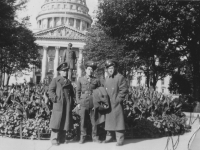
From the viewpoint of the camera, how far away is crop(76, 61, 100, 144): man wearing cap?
20.7 ft

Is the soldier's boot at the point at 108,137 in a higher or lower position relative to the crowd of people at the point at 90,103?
lower

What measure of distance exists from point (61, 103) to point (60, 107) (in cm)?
11

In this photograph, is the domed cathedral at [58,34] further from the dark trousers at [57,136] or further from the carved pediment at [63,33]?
the dark trousers at [57,136]

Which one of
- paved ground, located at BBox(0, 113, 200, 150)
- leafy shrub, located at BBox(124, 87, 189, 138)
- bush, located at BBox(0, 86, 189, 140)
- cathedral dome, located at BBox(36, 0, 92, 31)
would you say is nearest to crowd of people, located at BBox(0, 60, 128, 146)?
paved ground, located at BBox(0, 113, 200, 150)

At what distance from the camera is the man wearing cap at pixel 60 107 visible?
6098 millimetres

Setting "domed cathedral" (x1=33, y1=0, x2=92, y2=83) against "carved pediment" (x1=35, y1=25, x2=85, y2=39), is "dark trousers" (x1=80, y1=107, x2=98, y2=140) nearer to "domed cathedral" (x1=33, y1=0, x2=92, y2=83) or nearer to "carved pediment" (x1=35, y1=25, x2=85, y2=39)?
"domed cathedral" (x1=33, y1=0, x2=92, y2=83)

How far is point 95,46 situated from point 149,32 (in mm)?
15554

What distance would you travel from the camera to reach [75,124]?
23.4 ft

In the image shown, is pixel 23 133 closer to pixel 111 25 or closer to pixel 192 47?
pixel 111 25

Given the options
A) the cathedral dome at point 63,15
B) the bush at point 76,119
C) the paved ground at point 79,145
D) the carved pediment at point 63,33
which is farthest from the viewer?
the cathedral dome at point 63,15

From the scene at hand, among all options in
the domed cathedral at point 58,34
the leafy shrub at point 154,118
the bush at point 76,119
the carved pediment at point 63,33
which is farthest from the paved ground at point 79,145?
the carved pediment at point 63,33

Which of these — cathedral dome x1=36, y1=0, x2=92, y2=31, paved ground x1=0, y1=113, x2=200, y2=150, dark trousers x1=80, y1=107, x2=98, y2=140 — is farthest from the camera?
cathedral dome x1=36, y1=0, x2=92, y2=31

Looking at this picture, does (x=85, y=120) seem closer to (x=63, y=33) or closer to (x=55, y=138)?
(x=55, y=138)

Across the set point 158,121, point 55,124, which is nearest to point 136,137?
point 158,121
